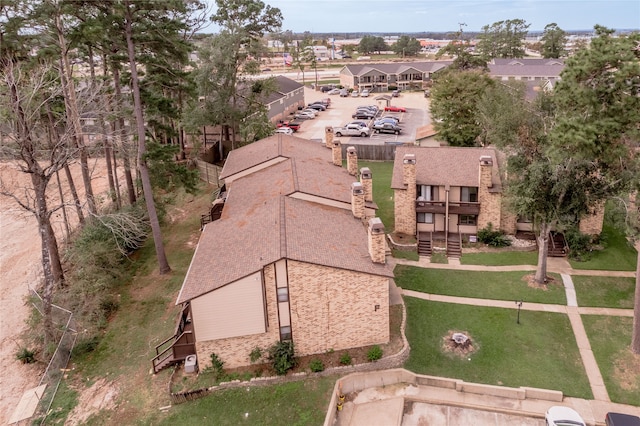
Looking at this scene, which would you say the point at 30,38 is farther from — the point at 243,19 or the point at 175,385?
the point at 243,19

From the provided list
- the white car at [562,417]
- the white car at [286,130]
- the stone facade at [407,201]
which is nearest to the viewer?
the white car at [562,417]

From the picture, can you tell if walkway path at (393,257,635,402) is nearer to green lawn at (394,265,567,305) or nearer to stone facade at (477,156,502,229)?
green lawn at (394,265,567,305)

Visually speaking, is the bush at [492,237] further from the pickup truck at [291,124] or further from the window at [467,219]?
the pickup truck at [291,124]

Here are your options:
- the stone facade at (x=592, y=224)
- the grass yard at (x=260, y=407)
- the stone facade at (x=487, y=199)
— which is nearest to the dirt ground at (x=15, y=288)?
the grass yard at (x=260, y=407)

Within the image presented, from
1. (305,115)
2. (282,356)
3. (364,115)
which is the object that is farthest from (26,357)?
(305,115)

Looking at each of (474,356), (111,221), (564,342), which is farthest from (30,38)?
(564,342)

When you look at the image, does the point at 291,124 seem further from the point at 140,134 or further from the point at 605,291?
the point at 605,291
